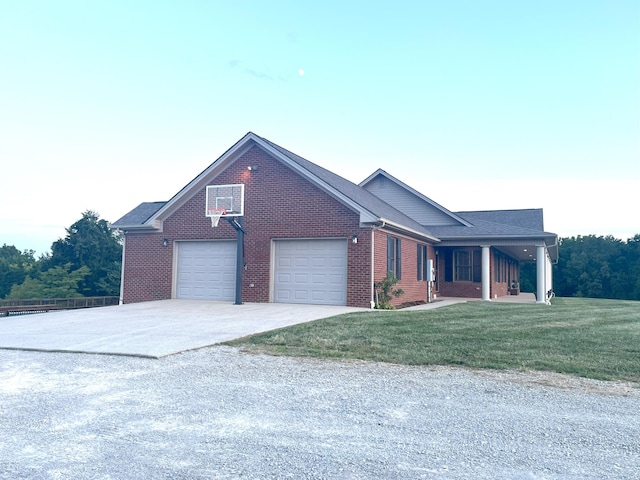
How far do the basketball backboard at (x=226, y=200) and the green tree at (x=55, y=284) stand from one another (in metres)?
23.4

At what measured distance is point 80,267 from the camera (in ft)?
123

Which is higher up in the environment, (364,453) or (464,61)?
(464,61)

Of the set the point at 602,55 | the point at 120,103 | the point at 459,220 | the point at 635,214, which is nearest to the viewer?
the point at 602,55

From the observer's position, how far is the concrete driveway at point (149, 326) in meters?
8.09

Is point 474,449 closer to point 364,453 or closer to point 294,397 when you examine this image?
point 364,453

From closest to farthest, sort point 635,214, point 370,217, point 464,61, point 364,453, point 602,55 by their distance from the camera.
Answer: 1. point 364,453
2. point 370,217
3. point 602,55
4. point 464,61
5. point 635,214

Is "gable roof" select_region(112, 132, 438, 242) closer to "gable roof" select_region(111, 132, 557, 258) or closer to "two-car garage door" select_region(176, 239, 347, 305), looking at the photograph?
"gable roof" select_region(111, 132, 557, 258)

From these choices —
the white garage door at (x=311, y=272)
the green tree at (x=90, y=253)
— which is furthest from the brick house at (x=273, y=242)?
the green tree at (x=90, y=253)

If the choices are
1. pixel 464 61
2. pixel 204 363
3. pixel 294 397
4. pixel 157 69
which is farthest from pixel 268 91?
pixel 294 397

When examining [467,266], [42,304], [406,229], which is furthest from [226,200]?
[42,304]

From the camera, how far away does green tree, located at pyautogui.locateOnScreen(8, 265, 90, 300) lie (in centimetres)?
3459

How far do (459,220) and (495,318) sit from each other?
35.8ft

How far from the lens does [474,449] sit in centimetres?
366

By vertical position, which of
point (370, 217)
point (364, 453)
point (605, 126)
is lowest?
point (364, 453)
